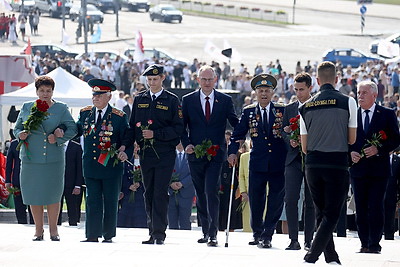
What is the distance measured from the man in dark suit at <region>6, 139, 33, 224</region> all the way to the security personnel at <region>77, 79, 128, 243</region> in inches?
138

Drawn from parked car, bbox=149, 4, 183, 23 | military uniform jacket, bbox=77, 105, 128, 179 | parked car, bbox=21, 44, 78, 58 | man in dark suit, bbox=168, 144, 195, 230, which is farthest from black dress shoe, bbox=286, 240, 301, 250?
parked car, bbox=149, 4, 183, 23

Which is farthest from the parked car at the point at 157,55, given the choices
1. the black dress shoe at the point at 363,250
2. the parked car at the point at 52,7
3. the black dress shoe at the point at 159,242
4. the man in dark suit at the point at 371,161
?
the black dress shoe at the point at 363,250

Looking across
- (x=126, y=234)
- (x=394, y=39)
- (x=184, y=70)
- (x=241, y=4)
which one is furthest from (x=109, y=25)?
(x=126, y=234)

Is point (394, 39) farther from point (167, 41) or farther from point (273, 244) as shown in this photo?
point (273, 244)

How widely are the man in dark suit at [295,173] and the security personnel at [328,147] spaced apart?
1.70 m

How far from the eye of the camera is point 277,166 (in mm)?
11773

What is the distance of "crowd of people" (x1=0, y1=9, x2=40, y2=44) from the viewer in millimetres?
33656

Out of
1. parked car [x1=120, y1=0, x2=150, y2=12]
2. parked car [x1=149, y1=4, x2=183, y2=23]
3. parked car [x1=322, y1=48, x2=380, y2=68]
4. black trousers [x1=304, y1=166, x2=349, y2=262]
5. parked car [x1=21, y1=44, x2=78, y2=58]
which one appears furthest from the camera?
parked car [x1=120, y1=0, x2=150, y2=12]

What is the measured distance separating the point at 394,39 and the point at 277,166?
45.6m

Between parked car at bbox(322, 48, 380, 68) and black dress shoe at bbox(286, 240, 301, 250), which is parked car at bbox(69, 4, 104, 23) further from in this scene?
black dress shoe at bbox(286, 240, 301, 250)

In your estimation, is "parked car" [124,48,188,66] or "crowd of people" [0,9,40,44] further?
"parked car" [124,48,188,66]

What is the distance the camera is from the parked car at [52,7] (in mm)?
74000

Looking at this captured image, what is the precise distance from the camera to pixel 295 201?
11672 mm

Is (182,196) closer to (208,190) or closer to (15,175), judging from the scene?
(15,175)
